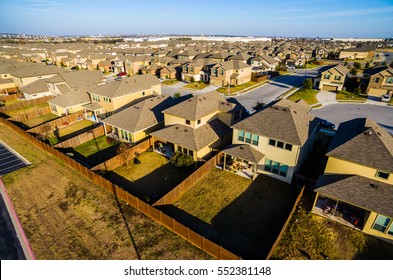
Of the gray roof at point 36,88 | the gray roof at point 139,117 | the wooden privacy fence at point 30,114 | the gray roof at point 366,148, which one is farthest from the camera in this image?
the gray roof at point 36,88

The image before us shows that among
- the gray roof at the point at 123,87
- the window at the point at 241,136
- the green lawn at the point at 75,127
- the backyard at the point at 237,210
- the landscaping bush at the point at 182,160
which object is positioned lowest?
the backyard at the point at 237,210

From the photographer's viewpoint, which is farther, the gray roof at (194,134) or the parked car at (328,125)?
the parked car at (328,125)

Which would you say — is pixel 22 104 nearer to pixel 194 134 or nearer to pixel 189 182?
pixel 194 134

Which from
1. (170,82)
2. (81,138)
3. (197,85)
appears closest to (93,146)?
(81,138)

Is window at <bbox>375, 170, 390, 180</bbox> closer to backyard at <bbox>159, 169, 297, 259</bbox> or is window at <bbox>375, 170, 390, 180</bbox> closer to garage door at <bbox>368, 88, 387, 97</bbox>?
backyard at <bbox>159, 169, 297, 259</bbox>

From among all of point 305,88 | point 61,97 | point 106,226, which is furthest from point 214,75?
point 106,226

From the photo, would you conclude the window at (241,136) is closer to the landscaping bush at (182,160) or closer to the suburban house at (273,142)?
the suburban house at (273,142)

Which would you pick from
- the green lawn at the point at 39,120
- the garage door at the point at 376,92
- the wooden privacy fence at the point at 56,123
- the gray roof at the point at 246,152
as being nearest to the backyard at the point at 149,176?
the gray roof at the point at 246,152
